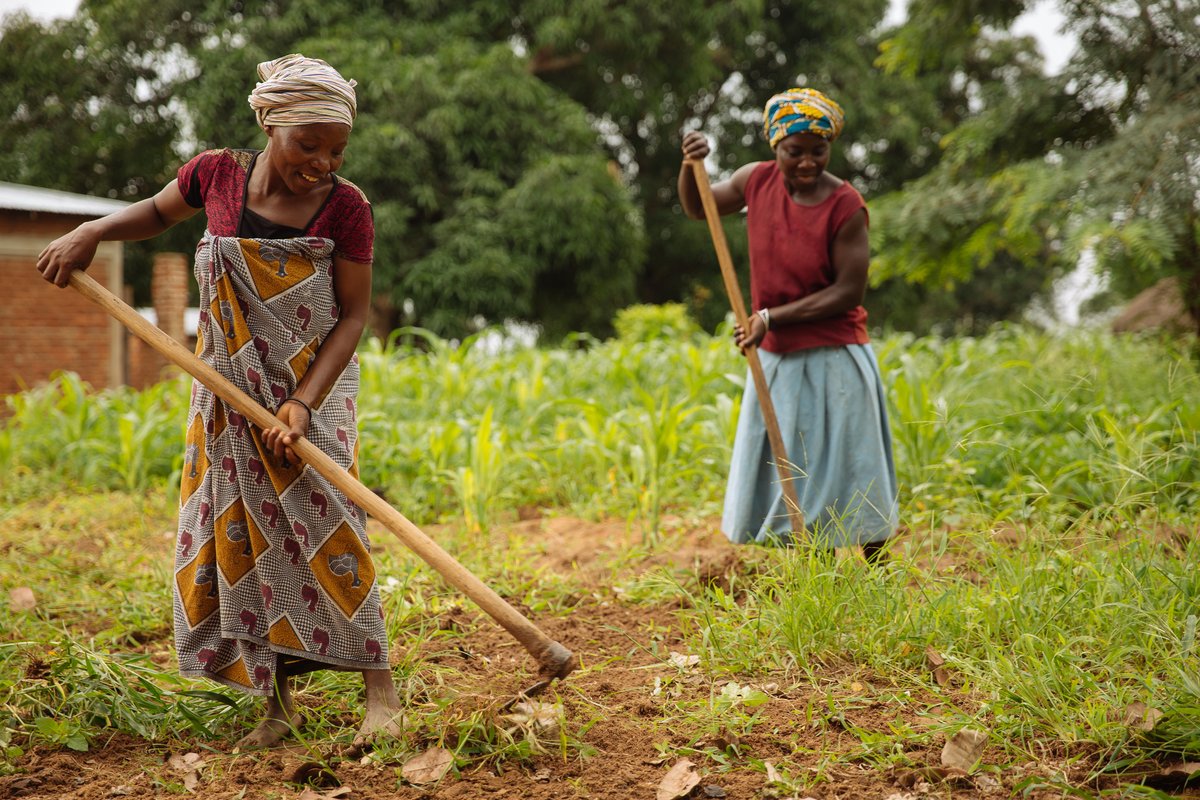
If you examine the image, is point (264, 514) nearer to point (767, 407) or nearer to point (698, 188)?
point (767, 407)

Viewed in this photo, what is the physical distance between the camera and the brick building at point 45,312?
1103 centimetres

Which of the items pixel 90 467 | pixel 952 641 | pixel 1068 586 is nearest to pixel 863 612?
pixel 952 641

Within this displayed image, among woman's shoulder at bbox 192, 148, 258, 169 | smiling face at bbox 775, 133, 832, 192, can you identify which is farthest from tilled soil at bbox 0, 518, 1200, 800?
smiling face at bbox 775, 133, 832, 192

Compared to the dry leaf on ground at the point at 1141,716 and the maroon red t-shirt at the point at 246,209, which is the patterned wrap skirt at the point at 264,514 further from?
the dry leaf on ground at the point at 1141,716

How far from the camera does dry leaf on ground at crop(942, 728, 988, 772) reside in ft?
7.31

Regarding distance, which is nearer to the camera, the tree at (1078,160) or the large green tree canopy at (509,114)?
the tree at (1078,160)

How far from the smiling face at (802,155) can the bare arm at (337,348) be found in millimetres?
1423

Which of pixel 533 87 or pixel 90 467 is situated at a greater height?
pixel 533 87

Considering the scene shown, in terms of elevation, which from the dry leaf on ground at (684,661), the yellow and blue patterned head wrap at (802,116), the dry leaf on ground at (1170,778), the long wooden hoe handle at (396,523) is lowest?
the dry leaf on ground at (684,661)

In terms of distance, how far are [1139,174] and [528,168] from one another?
11.4m

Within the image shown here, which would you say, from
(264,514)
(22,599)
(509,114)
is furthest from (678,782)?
(509,114)

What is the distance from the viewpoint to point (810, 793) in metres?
2.18

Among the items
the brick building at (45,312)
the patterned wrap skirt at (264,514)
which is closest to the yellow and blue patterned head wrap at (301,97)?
the patterned wrap skirt at (264,514)

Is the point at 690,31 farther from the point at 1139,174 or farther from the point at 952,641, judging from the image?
the point at 952,641
